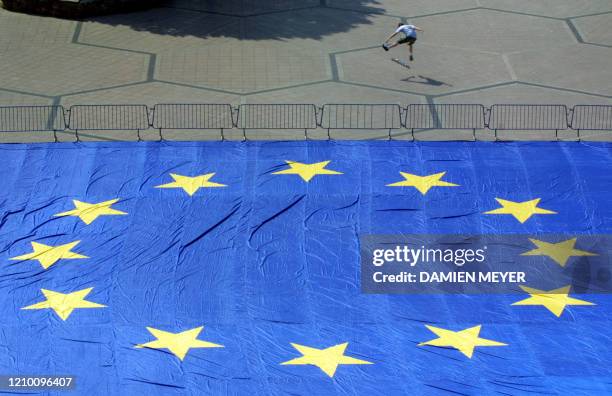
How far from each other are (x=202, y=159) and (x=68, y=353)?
5.53 meters

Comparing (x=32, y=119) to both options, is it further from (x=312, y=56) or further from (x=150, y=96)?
(x=312, y=56)

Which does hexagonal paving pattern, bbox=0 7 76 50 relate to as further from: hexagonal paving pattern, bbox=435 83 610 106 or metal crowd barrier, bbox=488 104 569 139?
metal crowd barrier, bbox=488 104 569 139

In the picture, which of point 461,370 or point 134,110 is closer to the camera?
point 461,370

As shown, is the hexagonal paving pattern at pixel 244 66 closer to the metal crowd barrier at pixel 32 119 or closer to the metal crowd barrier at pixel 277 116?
the metal crowd barrier at pixel 277 116

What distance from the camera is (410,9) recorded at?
2881 cm

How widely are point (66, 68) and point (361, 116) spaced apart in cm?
759

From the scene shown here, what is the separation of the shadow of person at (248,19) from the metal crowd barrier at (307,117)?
4.72 meters

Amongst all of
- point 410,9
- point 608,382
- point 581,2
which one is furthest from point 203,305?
point 581,2

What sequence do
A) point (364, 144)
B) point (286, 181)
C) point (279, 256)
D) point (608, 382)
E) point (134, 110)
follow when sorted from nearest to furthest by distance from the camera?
point (608, 382) → point (279, 256) → point (286, 181) → point (364, 144) → point (134, 110)

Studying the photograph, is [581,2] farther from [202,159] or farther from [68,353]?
[68,353]

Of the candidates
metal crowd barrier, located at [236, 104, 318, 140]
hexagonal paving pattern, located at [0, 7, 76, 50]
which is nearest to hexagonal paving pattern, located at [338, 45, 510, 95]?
metal crowd barrier, located at [236, 104, 318, 140]

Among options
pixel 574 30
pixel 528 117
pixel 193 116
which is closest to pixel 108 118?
pixel 193 116

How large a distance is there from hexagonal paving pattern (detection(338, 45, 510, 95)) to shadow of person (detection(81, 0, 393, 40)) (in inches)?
74.8

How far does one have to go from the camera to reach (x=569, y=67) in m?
25.1
